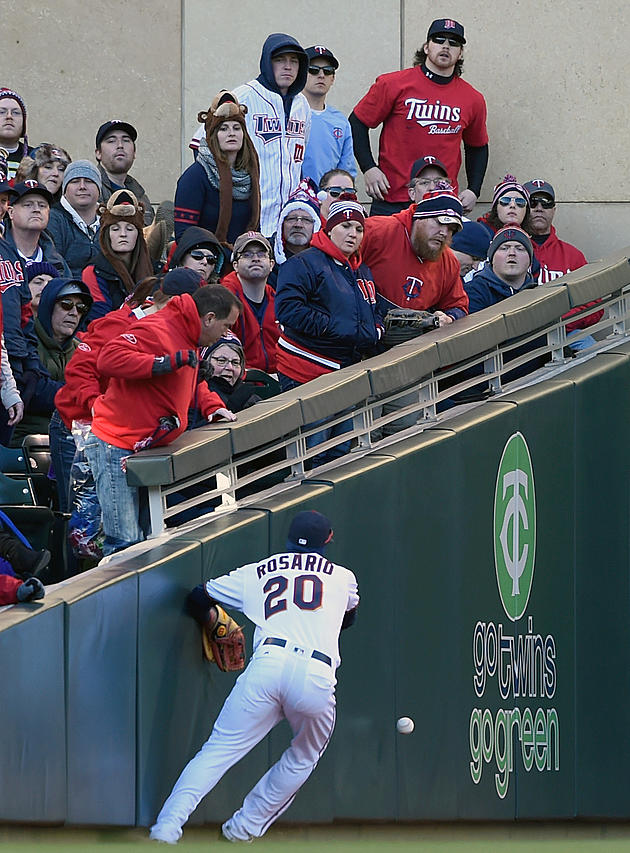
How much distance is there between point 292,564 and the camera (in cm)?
679

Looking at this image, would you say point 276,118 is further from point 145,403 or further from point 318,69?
→ point 145,403

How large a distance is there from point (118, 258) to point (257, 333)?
99 cm

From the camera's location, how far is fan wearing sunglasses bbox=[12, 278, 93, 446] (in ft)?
29.4

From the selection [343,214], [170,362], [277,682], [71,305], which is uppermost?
[343,214]

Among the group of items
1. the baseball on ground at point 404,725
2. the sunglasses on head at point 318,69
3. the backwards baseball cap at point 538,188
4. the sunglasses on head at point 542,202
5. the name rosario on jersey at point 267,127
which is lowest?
the baseball on ground at point 404,725

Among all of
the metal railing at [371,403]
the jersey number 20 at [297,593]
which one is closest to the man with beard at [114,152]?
the metal railing at [371,403]

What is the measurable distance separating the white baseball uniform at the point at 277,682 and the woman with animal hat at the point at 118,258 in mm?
3041

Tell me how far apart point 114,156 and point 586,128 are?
4.37m

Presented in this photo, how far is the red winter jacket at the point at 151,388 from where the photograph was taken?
7141mm

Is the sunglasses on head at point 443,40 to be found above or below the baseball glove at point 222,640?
above

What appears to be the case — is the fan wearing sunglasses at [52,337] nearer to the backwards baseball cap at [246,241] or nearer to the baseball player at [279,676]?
the backwards baseball cap at [246,241]

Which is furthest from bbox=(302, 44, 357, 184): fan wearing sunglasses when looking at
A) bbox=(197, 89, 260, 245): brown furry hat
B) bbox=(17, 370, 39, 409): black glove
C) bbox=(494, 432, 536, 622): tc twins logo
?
bbox=(17, 370, 39, 409): black glove

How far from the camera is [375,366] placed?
8438 millimetres

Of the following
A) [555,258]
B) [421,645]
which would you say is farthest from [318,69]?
[421,645]
